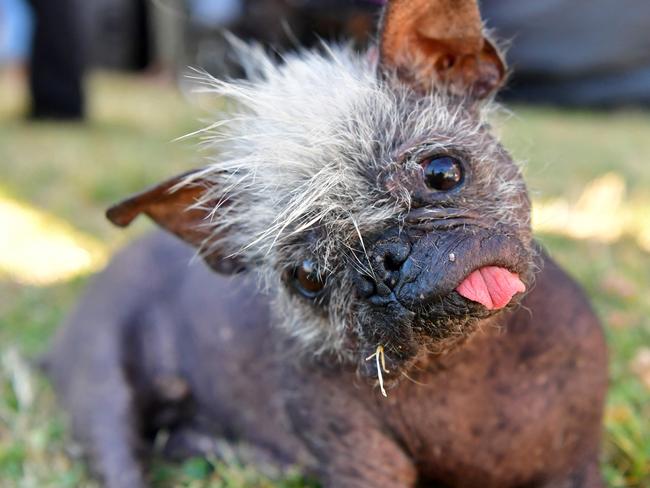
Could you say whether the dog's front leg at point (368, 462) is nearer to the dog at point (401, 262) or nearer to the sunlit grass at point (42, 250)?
the dog at point (401, 262)

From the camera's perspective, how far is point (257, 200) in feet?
5.76

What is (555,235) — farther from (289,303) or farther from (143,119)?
(143,119)

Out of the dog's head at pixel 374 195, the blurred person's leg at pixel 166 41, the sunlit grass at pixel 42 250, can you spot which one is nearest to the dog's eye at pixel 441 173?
the dog's head at pixel 374 195

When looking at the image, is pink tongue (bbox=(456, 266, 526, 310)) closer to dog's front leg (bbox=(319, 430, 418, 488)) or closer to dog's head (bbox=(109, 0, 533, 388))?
dog's head (bbox=(109, 0, 533, 388))

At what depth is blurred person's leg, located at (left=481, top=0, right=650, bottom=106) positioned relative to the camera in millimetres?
6740

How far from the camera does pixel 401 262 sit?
4.63 feet

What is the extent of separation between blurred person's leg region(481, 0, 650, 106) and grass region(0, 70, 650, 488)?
0.30m

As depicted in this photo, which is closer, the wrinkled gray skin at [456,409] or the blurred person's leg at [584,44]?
the wrinkled gray skin at [456,409]

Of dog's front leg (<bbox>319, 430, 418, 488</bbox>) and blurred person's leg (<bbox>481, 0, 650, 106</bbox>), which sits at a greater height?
blurred person's leg (<bbox>481, 0, 650, 106</bbox>)

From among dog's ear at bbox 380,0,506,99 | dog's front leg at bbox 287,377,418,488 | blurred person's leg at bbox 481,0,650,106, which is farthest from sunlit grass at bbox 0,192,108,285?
blurred person's leg at bbox 481,0,650,106

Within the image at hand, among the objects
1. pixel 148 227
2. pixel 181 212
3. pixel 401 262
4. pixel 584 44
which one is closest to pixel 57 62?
pixel 148 227

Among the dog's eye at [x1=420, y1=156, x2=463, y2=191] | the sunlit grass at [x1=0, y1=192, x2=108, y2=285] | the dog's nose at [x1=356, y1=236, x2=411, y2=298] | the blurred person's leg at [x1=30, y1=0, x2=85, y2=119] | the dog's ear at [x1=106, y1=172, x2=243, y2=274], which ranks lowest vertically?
the sunlit grass at [x1=0, y1=192, x2=108, y2=285]

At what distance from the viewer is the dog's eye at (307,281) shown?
1.57 metres

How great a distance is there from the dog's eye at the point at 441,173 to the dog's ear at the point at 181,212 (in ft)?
1.58
